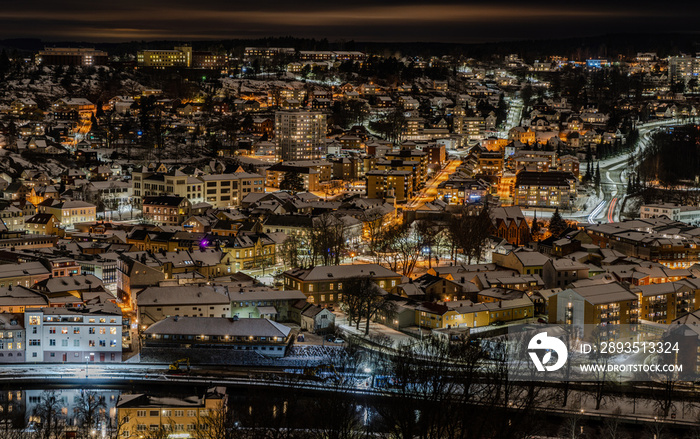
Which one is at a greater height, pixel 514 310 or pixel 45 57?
pixel 45 57

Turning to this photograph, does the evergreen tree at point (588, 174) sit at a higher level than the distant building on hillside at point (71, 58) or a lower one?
lower

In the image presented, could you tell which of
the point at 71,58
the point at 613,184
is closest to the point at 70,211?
the point at 613,184

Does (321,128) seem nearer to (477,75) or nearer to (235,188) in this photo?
(235,188)

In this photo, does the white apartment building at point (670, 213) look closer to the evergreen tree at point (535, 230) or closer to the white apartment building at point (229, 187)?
the evergreen tree at point (535, 230)

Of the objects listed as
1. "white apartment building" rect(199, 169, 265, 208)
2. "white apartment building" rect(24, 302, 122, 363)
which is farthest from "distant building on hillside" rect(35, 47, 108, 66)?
"white apartment building" rect(24, 302, 122, 363)

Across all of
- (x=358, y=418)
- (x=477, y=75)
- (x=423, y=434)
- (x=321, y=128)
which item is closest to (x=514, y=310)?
(x=358, y=418)

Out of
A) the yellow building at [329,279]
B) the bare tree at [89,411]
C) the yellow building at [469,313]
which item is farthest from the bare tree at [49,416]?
the yellow building at [469,313]

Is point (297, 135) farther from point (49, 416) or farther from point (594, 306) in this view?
point (49, 416)

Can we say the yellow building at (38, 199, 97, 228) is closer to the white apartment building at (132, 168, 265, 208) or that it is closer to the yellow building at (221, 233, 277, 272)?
the white apartment building at (132, 168, 265, 208)
